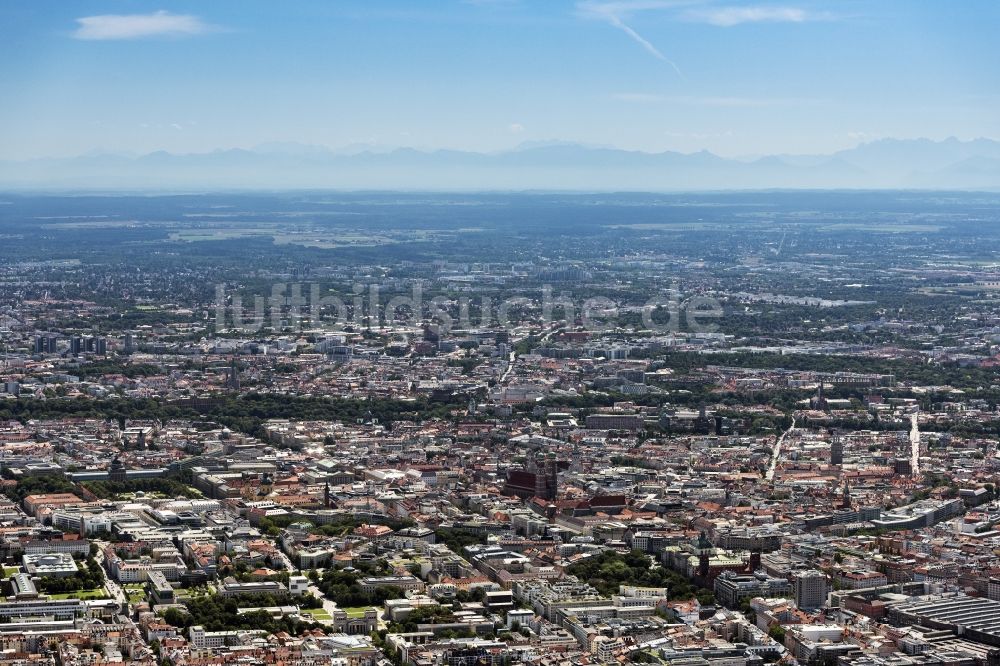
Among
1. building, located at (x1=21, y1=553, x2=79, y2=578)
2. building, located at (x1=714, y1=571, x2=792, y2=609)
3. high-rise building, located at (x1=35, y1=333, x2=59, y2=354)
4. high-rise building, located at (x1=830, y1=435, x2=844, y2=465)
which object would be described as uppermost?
building, located at (x1=21, y1=553, x2=79, y2=578)

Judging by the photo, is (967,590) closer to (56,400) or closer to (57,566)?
Result: (57,566)

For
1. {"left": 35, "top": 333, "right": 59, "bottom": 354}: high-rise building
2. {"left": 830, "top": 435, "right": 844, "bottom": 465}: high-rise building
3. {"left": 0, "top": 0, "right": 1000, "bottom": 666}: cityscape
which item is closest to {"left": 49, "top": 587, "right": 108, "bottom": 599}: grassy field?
{"left": 0, "top": 0, "right": 1000, "bottom": 666}: cityscape

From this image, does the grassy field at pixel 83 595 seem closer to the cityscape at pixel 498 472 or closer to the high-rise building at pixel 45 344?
the cityscape at pixel 498 472

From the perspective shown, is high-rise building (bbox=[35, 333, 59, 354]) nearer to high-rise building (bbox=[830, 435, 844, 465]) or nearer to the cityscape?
the cityscape

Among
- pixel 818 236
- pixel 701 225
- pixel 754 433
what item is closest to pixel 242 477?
pixel 754 433

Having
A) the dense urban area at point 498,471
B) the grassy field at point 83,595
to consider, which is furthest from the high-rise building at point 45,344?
the grassy field at point 83,595

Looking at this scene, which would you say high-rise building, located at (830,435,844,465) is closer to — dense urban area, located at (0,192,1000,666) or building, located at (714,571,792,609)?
dense urban area, located at (0,192,1000,666)

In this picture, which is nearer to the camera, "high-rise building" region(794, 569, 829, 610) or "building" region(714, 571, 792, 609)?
"high-rise building" region(794, 569, 829, 610)

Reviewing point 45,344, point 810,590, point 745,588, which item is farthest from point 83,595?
point 45,344

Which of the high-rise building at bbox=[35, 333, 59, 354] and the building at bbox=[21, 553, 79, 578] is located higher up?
the building at bbox=[21, 553, 79, 578]
